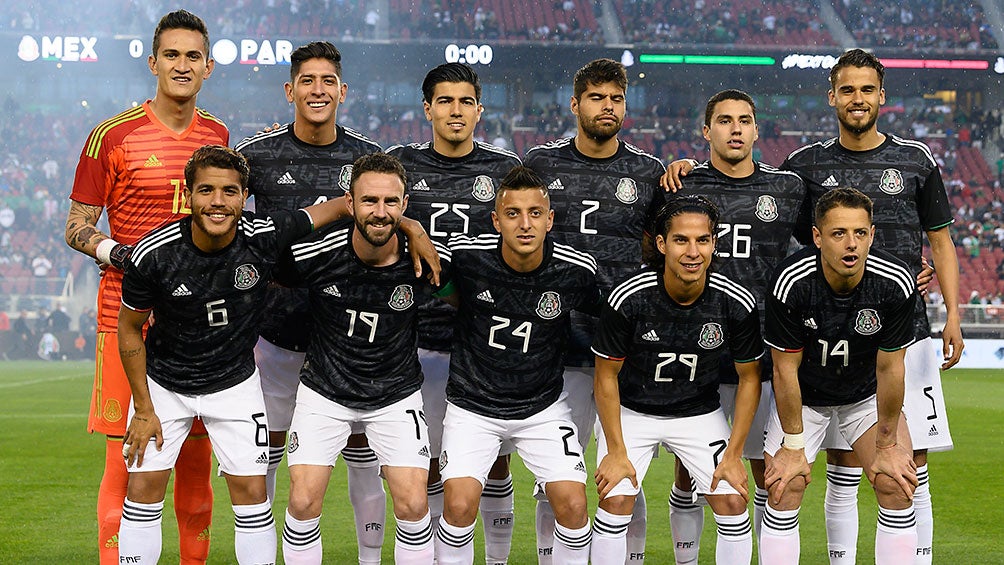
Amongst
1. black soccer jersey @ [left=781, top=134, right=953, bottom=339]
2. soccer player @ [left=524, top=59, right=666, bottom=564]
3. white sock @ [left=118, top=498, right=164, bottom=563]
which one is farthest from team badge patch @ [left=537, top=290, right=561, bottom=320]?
white sock @ [left=118, top=498, right=164, bottom=563]

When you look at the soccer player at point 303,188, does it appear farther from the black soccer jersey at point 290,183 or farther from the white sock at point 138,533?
the white sock at point 138,533

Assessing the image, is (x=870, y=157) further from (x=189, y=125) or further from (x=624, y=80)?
(x=189, y=125)

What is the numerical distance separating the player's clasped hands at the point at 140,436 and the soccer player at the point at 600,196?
1807 millimetres

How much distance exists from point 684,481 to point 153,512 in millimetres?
2343

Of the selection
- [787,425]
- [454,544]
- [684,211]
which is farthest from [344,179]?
[787,425]

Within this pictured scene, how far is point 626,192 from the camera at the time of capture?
479 centimetres

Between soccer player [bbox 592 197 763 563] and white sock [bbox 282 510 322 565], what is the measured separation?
1.15 metres

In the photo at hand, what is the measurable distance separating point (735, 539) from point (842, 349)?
35.5 inches

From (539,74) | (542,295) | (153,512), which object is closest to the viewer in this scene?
(153,512)

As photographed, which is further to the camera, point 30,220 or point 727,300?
point 30,220

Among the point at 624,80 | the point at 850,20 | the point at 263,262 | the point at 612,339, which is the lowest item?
the point at 612,339

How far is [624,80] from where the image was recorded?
476cm

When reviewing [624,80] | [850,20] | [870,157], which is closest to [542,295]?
[624,80]

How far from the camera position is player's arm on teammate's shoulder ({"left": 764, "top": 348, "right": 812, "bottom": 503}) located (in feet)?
14.0
